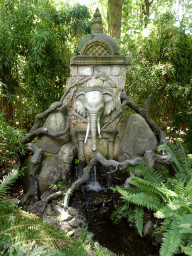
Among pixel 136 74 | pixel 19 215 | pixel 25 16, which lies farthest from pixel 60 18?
pixel 19 215

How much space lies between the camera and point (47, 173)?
4.29m

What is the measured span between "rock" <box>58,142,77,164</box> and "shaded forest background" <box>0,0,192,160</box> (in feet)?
5.38

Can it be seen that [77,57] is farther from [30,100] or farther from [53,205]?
[53,205]

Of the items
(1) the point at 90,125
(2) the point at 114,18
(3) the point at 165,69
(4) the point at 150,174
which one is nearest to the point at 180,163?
(4) the point at 150,174

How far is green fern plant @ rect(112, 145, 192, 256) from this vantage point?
8.66 feet

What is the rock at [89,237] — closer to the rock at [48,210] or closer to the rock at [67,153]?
the rock at [48,210]

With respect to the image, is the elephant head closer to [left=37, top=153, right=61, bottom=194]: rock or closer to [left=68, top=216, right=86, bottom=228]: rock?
[left=37, top=153, right=61, bottom=194]: rock

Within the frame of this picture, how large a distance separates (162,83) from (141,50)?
1132 mm

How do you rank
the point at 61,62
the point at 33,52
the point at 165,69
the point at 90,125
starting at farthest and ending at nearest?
the point at 61,62, the point at 165,69, the point at 33,52, the point at 90,125

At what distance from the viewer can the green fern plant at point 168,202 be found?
2639mm

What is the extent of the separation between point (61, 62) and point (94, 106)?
244 cm

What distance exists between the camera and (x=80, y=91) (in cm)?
464

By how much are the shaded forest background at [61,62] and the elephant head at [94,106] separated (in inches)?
58.4

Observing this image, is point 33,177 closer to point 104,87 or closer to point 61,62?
point 104,87
